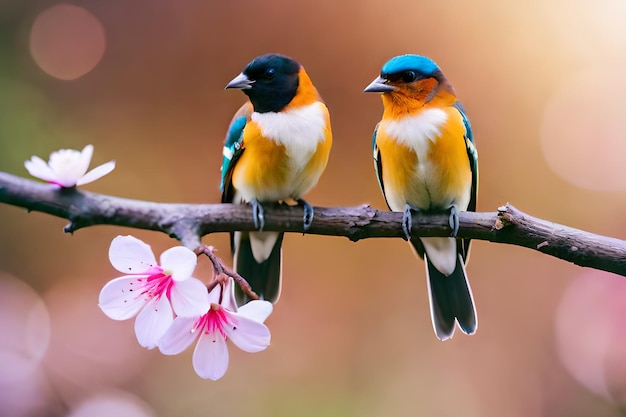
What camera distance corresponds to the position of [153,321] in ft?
1.75

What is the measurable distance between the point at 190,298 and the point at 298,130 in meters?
0.32

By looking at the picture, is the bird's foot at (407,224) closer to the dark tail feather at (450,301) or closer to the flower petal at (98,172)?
the dark tail feather at (450,301)

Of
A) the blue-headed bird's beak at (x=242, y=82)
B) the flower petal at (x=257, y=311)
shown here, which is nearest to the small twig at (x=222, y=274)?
the flower petal at (x=257, y=311)

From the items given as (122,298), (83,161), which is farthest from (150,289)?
(83,161)

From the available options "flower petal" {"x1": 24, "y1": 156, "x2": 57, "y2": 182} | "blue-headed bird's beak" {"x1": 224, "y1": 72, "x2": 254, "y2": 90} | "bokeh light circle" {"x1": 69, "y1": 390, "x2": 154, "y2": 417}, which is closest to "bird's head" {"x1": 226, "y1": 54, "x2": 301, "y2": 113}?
"blue-headed bird's beak" {"x1": 224, "y1": 72, "x2": 254, "y2": 90}

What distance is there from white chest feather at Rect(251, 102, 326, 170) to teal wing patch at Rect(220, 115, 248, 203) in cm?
5

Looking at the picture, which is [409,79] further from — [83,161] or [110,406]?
[110,406]

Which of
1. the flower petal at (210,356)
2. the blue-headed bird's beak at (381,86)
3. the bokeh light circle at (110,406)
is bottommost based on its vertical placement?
the bokeh light circle at (110,406)

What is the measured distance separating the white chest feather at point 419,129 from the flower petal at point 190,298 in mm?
362

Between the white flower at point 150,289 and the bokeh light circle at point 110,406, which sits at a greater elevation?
the white flower at point 150,289

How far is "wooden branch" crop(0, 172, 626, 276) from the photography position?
590mm

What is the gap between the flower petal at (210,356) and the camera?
1.77 feet

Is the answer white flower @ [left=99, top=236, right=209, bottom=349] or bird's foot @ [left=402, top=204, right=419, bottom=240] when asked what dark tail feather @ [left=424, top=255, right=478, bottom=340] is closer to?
bird's foot @ [left=402, top=204, right=419, bottom=240]

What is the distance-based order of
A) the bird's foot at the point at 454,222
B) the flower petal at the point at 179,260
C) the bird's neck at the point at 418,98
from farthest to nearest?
the bird's neck at the point at 418,98, the bird's foot at the point at 454,222, the flower petal at the point at 179,260
